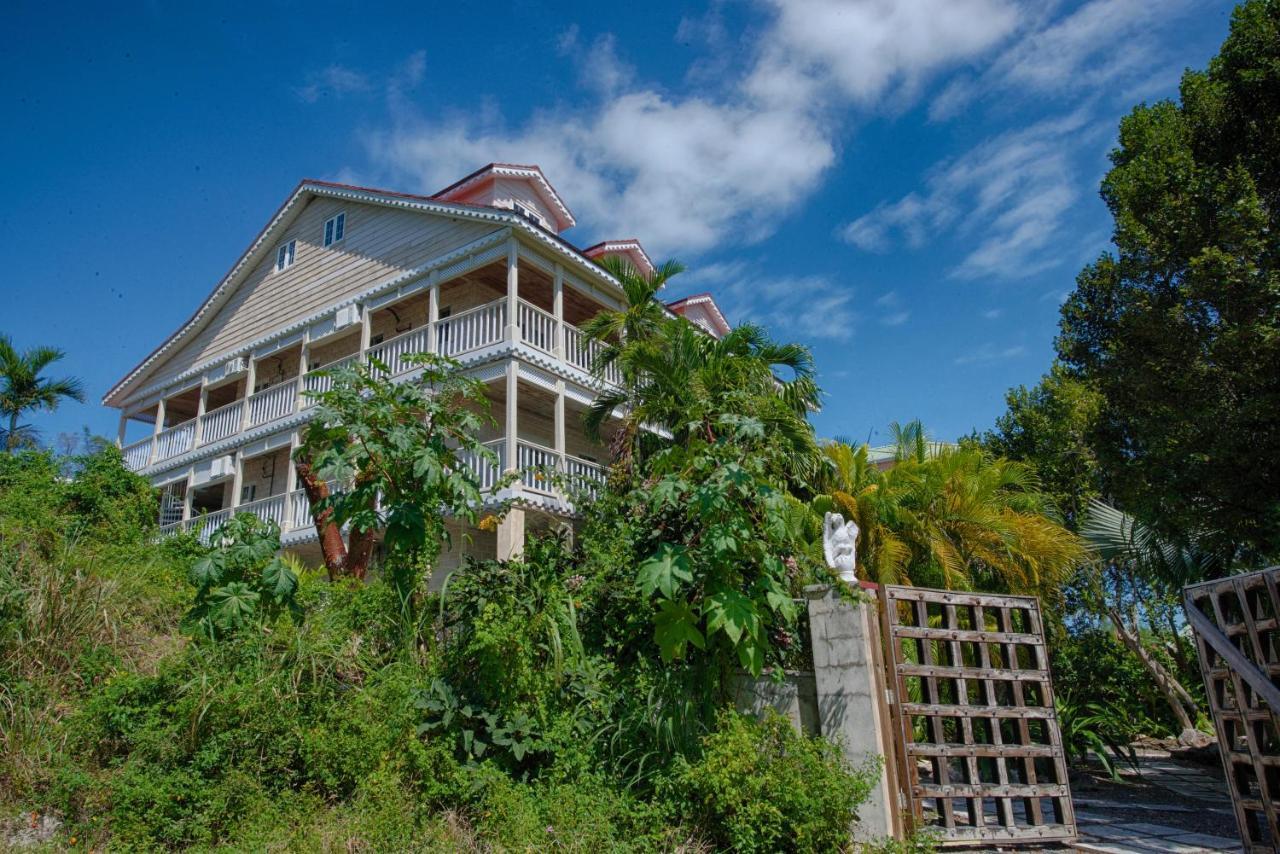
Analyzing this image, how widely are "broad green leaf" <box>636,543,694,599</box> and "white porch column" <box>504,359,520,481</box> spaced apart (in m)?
7.63

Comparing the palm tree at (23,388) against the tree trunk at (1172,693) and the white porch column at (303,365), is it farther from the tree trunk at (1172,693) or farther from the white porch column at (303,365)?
the tree trunk at (1172,693)

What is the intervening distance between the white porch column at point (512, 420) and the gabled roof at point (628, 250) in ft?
20.6

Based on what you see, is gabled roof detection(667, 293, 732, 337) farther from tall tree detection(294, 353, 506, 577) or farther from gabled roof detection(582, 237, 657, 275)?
tall tree detection(294, 353, 506, 577)

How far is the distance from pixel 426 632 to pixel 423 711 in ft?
3.11

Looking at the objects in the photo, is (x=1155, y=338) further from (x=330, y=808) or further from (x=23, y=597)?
(x=23, y=597)

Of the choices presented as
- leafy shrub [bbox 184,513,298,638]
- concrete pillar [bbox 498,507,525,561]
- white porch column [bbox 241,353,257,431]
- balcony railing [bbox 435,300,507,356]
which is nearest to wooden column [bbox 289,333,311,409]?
white porch column [bbox 241,353,257,431]

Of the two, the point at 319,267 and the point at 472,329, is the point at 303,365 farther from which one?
the point at 472,329

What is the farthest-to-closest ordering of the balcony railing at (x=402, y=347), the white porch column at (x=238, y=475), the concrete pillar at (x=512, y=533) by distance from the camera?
the white porch column at (x=238, y=475) < the balcony railing at (x=402, y=347) < the concrete pillar at (x=512, y=533)

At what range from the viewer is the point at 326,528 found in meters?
8.00

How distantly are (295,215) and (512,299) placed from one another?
33.9 feet

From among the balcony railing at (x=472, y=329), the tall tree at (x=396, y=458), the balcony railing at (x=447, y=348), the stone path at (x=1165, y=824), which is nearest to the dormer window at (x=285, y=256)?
the balcony railing at (x=447, y=348)

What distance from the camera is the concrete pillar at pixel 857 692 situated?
225 inches

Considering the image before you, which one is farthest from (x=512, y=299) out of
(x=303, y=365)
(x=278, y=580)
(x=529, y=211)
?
(x=278, y=580)

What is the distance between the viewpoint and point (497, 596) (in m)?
6.61
